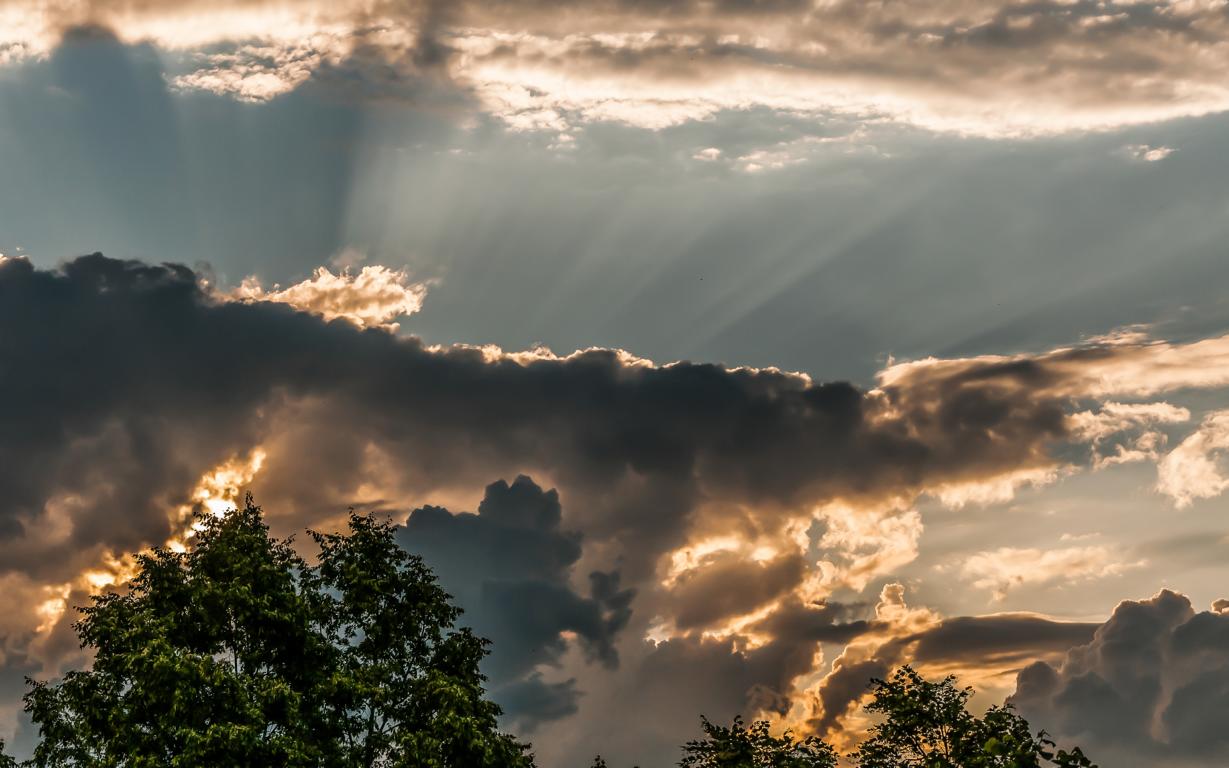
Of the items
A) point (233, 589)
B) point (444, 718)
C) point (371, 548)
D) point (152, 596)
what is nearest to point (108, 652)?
point (152, 596)

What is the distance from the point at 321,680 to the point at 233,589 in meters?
6.11

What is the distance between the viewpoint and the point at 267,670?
162ft

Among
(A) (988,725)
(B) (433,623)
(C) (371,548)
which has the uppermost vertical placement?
(C) (371,548)

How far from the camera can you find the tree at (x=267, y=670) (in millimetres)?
43688

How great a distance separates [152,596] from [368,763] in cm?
1226

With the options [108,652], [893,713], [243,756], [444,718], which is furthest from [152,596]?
[893,713]

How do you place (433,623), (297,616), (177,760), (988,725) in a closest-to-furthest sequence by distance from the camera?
1. (177,760)
2. (297,616)
3. (433,623)
4. (988,725)

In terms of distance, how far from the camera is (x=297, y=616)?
48938 mm

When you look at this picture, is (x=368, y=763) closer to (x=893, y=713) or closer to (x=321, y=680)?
(x=321, y=680)

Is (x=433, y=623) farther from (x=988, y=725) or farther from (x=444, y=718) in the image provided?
(x=988, y=725)

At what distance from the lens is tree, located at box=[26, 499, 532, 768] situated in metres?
43.7

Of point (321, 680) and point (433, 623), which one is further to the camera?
point (433, 623)

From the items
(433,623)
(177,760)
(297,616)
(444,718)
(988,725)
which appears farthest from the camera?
(988,725)

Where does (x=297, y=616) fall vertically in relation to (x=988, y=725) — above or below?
above
